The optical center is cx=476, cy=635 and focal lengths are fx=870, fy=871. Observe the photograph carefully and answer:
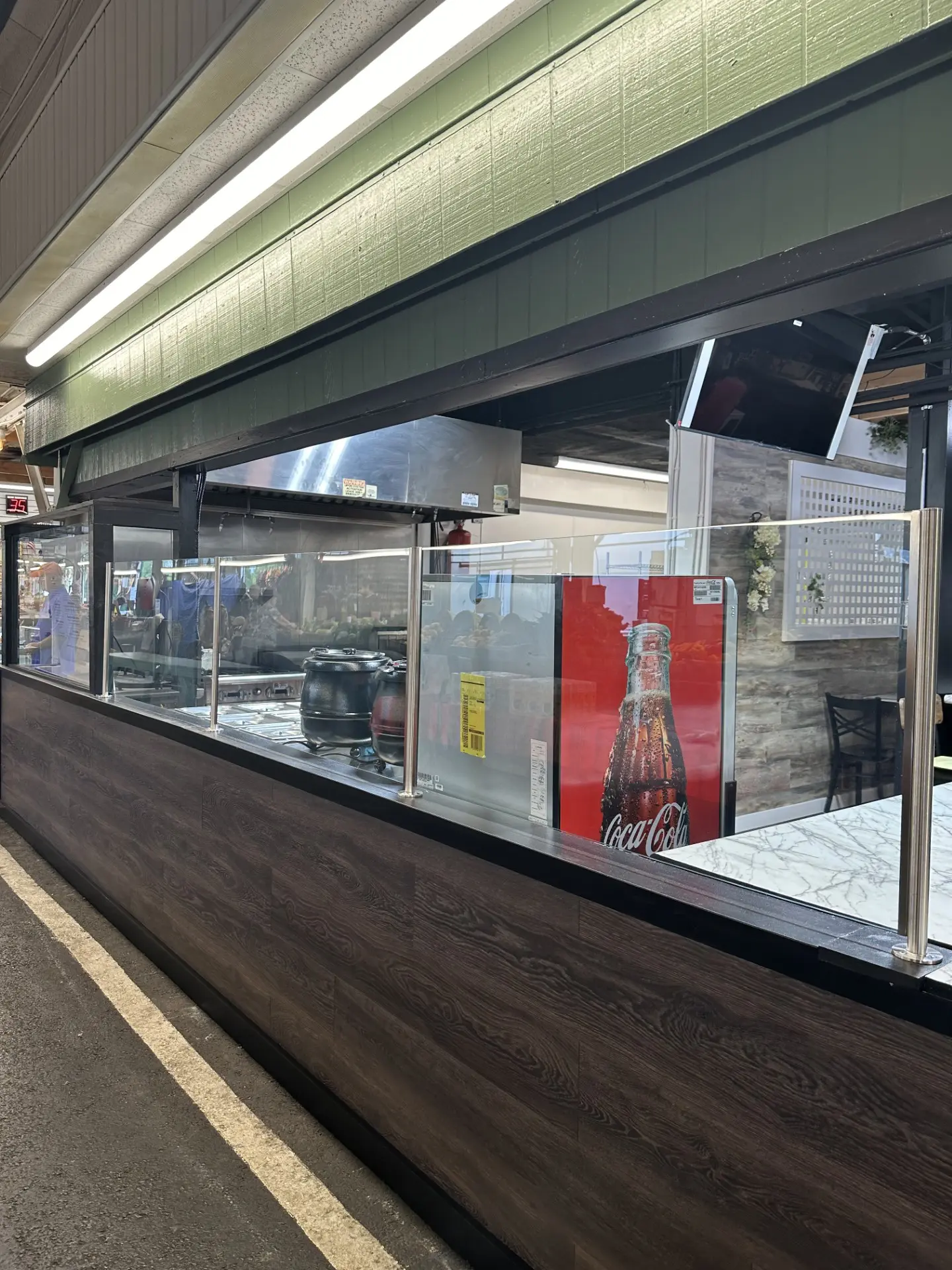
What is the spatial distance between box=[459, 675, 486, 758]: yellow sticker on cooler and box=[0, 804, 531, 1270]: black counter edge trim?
1.06 m

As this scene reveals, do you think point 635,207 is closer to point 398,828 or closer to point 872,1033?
point 398,828

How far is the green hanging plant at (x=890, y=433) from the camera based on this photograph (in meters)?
6.11

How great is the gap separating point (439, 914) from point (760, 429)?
114 inches

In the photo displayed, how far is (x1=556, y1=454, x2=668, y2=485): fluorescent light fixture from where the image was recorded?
736 centimetres

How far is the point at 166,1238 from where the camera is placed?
208cm

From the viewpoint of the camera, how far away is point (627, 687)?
6.29 ft

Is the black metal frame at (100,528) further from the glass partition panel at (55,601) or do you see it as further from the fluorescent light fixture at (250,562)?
the fluorescent light fixture at (250,562)

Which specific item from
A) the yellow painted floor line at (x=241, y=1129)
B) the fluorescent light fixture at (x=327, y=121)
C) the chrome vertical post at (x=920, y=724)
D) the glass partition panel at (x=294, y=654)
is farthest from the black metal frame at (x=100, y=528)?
the chrome vertical post at (x=920, y=724)

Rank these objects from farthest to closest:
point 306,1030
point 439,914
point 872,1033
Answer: point 306,1030
point 439,914
point 872,1033

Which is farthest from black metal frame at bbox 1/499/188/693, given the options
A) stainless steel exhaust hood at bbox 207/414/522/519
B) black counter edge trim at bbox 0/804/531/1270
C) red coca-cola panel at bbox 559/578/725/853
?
red coca-cola panel at bbox 559/578/725/853

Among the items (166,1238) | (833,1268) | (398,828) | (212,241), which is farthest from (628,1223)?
(212,241)

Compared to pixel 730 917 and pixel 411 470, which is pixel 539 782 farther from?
pixel 411 470

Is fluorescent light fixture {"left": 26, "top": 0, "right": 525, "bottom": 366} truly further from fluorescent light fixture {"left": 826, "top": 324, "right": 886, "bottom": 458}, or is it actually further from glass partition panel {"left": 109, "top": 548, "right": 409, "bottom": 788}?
fluorescent light fixture {"left": 826, "top": 324, "right": 886, "bottom": 458}

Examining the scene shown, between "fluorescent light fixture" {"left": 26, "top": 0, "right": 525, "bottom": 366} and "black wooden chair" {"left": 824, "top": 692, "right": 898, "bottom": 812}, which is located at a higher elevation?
"fluorescent light fixture" {"left": 26, "top": 0, "right": 525, "bottom": 366}
